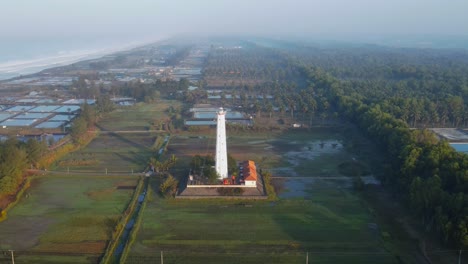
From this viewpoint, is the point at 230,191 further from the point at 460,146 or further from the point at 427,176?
the point at 460,146

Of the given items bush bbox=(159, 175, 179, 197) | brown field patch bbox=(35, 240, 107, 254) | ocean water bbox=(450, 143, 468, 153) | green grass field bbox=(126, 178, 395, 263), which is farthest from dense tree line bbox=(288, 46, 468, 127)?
brown field patch bbox=(35, 240, 107, 254)

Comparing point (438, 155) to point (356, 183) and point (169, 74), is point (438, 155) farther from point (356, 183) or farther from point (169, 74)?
point (169, 74)

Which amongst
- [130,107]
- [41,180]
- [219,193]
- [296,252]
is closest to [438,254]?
[296,252]

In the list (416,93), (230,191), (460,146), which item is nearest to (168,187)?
(230,191)

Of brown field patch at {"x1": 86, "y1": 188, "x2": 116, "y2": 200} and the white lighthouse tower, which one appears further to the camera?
brown field patch at {"x1": 86, "y1": 188, "x2": 116, "y2": 200}

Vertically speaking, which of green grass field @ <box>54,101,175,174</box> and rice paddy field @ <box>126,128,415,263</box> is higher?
green grass field @ <box>54,101,175,174</box>

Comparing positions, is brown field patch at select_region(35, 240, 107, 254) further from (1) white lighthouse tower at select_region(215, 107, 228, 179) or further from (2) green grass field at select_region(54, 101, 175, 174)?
(2) green grass field at select_region(54, 101, 175, 174)

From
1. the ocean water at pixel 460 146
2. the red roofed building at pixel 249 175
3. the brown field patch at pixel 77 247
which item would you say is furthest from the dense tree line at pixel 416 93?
the brown field patch at pixel 77 247

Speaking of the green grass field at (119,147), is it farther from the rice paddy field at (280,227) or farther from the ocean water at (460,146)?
the ocean water at (460,146)
